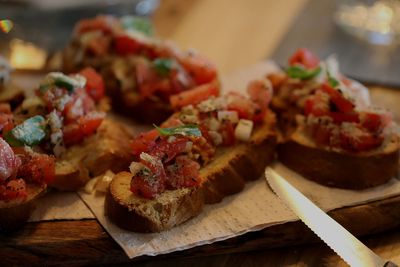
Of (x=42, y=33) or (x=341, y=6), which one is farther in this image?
(x=341, y=6)

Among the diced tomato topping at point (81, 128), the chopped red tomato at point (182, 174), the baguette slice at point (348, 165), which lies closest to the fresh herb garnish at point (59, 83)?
the diced tomato topping at point (81, 128)

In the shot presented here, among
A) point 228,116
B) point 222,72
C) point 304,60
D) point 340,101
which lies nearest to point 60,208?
point 228,116

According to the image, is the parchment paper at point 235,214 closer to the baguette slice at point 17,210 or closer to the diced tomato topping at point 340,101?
the baguette slice at point 17,210

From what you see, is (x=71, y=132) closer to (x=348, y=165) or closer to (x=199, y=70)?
(x=199, y=70)

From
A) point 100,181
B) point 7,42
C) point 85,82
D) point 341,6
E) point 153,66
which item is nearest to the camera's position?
point 100,181

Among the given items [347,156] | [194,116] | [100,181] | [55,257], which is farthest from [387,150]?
[55,257]

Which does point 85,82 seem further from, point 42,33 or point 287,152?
point 42,33

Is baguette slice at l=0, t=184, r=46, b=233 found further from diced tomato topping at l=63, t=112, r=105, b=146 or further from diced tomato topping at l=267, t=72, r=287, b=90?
diced tomato topping at l=267, t=72, r=287, b=90
